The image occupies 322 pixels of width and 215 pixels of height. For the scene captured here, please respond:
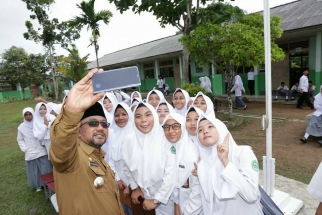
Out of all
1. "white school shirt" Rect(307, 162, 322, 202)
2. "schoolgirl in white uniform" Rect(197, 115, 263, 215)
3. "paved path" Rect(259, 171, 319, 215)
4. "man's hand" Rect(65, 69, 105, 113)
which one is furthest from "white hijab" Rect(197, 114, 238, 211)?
"paved path" Rect(259, 171, 319, 215)

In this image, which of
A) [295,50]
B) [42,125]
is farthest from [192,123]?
[295,50]

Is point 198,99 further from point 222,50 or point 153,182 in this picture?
point 222,50

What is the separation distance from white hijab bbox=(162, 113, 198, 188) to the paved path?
5.61 ft

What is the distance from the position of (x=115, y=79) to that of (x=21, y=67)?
93.0 feet

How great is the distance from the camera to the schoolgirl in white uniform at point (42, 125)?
4.00 m

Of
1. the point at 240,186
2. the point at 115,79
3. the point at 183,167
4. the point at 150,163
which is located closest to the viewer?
the point at 115,79

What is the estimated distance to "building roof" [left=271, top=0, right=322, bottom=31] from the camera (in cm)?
801

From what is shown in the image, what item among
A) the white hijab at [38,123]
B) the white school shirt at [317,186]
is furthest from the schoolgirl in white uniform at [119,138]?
the white school shirt at [317,186]

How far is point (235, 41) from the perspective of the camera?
20.1ft

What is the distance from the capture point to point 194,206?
2.01 metres

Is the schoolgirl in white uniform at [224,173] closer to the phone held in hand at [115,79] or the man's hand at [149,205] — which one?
the man's hand at [149,205]

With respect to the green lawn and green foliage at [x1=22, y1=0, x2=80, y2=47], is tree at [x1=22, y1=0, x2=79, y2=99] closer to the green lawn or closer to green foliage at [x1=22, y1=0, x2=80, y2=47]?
green foliage at [x1=22, y1=0, x2=80, y2=47]

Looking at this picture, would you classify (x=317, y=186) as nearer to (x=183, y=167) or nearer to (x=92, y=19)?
(x=183, y=167)

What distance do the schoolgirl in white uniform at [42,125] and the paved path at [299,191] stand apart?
390cm
